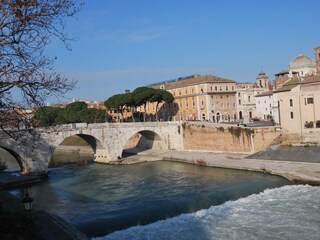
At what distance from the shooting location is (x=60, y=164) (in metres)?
35.4

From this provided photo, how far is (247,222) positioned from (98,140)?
21900 millimetres

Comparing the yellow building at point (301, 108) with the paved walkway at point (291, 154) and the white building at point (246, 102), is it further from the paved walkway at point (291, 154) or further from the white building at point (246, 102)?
the white building at point (246, 102)

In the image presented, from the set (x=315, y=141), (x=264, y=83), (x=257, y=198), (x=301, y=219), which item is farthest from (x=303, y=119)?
(x=264, y=83)

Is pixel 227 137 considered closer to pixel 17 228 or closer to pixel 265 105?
pixel 265 105

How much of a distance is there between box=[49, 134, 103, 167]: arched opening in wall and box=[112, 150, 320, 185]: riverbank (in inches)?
143

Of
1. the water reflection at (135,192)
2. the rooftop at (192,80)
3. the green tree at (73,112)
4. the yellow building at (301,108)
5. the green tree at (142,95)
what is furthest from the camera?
the green tree at (73,112)

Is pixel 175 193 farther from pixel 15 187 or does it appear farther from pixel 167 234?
pixel 15 187

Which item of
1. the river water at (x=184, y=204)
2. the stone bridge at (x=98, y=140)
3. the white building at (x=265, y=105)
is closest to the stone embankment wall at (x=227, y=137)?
the stone bridge at (x=98, y=140)

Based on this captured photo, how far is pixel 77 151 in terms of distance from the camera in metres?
47.1

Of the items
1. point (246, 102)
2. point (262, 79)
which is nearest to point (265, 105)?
point (246, 102)

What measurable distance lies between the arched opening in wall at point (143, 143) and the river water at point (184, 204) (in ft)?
42.8

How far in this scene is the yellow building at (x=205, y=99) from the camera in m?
49.5

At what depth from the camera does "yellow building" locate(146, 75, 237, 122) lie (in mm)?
49500

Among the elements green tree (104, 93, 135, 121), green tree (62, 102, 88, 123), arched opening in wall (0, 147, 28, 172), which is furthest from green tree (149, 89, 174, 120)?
arched opening in wall (0, 147, 28, 172)
